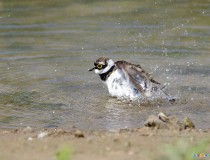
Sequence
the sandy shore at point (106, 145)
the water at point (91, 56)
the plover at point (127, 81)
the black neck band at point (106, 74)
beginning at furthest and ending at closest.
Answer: the black neck band at point (106, 74) → the plover at point (127, 81) → the water at point (91, 56) → the sandy shore at point (106, 145)

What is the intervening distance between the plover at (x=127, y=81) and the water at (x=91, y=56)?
6.0 inches

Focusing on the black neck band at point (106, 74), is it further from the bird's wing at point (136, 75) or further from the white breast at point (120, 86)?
the bird's wing at point (136, 75)

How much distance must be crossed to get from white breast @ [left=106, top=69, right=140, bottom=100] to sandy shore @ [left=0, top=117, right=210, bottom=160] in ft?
7.72

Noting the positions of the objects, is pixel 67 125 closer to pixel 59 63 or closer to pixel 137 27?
pixel 59 63

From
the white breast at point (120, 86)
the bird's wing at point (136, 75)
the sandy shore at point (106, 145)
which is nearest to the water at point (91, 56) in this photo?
the white breast at point (120, 86)

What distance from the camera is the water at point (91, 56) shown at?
822 cm

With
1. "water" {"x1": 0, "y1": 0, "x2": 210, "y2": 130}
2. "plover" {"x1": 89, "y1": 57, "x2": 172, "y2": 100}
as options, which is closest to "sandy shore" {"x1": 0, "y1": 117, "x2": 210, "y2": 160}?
"water" {"x1": 0, "y1": 0, "x2": 210, "y2": 130}

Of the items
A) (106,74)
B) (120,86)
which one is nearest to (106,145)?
(120,86)

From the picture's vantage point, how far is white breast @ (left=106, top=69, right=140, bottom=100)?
8.98 meters

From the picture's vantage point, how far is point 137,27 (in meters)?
12.5

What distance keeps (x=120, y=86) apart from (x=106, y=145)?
3.75m

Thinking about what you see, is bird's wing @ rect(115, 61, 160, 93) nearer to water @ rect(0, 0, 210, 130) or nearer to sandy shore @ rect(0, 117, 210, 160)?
water @ rect(0, 0, 210, 130)

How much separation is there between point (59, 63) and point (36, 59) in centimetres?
47

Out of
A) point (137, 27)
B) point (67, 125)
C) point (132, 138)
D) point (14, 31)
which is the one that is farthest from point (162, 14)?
point (132, 138)
